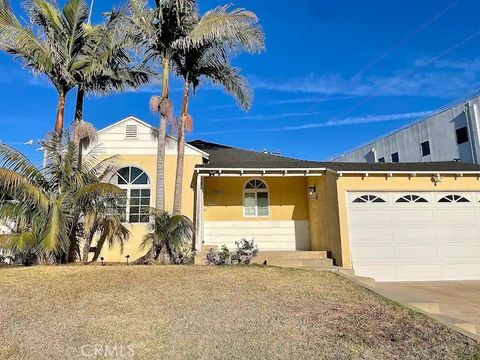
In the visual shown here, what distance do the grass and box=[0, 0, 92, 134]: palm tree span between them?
21.4 ft

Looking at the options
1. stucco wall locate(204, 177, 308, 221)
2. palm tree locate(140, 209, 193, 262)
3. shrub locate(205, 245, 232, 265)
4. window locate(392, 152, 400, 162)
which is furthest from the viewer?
window locate(392, 152, 400, 162)

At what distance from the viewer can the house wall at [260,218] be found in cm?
1363

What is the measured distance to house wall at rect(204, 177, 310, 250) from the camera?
1363 centimetres

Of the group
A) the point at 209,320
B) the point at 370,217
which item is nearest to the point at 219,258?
the point at 370,217

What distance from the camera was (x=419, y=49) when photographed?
19.3 meters

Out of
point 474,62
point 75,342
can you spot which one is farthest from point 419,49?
point 75,342

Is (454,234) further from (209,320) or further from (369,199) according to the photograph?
(209,320)

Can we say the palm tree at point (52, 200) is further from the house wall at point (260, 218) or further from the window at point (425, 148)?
the window at point (425, 148)

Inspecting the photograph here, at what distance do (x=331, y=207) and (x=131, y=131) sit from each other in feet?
25.5

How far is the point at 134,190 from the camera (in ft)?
43.2

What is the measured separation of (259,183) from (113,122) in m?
6.01

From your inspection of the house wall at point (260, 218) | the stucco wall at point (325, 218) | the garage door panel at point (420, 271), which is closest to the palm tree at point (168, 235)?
the house wall at point (260, 218)

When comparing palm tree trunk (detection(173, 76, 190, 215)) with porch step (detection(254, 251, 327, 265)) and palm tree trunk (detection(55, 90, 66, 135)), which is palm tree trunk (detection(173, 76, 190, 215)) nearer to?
porch step (detection(254, 251, 327, 265))

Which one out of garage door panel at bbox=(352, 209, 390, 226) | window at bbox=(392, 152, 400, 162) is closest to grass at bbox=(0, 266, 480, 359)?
garage door panel at bbox=(352, 209, 390, 226)
